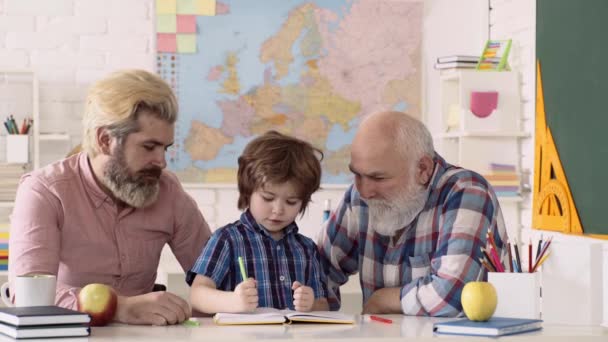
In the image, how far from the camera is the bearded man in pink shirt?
261cm

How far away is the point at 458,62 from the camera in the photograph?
5117mm

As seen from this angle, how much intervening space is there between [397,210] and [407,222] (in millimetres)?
59

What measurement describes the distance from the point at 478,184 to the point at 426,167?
16 centimetres

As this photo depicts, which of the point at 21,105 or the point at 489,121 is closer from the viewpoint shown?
the point at 489,121

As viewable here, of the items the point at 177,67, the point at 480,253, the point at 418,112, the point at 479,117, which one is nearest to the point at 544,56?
the point at 479,117

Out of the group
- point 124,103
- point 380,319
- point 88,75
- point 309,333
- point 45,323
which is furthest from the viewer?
point 88,75

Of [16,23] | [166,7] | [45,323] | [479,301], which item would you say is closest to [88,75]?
[16,23]

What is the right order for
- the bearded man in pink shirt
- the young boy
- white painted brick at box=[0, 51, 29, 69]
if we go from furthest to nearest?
white painted brick at box=[0, 51, 29, 69] → the bearded man in pink shirt → the young boy

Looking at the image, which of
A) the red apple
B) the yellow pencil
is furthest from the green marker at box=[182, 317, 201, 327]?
the yellow pencil

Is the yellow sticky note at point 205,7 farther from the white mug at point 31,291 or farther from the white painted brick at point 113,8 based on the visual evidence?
the white mug at point 31,291

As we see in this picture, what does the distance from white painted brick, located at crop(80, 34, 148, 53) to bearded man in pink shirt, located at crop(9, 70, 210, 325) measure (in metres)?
2.77

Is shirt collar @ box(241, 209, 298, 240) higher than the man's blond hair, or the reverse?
the man's blond hair

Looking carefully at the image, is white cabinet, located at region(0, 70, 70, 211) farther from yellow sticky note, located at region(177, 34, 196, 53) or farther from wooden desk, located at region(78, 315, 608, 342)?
wooden desk, located at region(78, 315, 608, 342)

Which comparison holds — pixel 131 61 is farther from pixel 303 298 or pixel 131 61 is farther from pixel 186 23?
pixel 303 298
